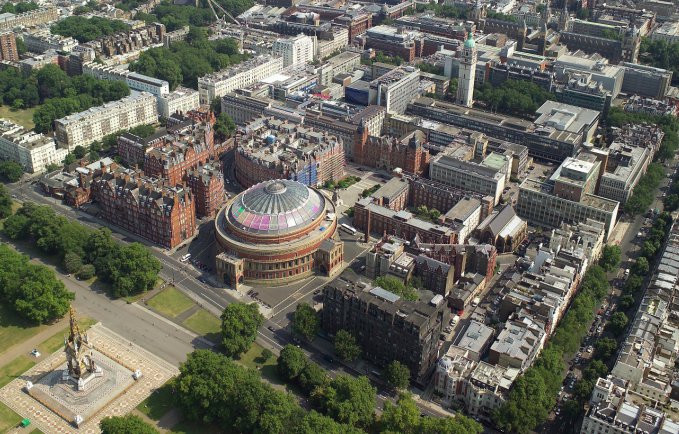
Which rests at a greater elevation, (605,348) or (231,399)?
(605,348)

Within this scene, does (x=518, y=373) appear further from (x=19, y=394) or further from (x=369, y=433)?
(x=19, y=394)

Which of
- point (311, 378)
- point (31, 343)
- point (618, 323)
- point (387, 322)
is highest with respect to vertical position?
point (387, 322)

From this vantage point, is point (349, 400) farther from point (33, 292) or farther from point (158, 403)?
point (33, 292)

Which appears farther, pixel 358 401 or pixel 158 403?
pixel 158 403

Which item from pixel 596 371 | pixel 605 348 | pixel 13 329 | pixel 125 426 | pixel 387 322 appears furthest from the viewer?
pixel 13 329

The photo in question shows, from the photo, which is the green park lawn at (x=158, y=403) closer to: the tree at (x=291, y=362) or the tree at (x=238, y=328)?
the tree at (x=238, y=328)

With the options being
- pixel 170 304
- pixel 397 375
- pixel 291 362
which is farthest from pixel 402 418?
pixel 170 304

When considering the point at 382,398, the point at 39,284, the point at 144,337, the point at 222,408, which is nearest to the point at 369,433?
the point at 382,398
